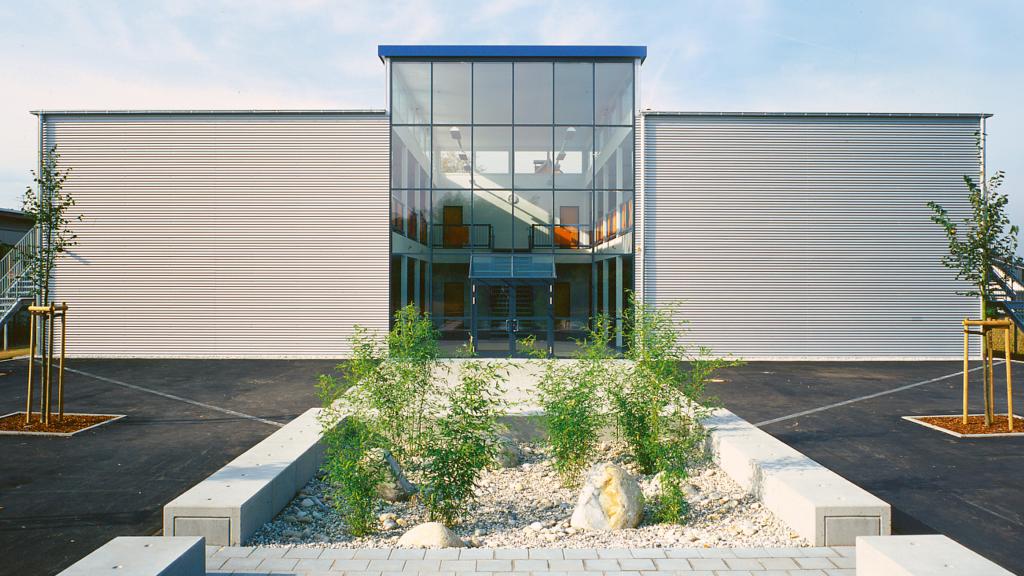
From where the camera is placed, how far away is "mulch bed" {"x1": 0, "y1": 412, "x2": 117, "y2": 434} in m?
8.43

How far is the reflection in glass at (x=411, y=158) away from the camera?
17406 mm

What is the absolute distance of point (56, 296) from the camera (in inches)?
676

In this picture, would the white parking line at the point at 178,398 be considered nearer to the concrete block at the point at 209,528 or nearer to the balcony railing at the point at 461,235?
the concrete block at the point at 209,528

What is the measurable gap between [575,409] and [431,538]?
1.97m

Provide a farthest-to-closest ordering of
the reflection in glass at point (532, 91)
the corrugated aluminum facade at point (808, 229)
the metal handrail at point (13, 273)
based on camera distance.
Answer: the reflection in glass at point (532, 91) < the corrugated aluminum facade at point (808, 229) < the metal handrail at point (13, 273)

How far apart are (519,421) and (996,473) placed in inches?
213

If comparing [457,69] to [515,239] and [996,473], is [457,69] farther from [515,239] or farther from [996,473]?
[996,473]

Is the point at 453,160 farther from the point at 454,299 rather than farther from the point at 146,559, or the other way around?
the point at 146,559

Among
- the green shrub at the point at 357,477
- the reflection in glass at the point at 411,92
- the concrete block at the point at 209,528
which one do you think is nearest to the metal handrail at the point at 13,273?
the reflection in glass at the point at 411,92

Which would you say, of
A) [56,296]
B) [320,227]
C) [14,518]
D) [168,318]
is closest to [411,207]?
[320,227]

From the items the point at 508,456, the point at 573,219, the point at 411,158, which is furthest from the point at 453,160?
the point at 508,456

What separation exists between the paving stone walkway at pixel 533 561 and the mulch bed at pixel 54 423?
19.1 feet

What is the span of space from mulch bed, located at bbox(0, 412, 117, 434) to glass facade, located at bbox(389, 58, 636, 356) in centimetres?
878

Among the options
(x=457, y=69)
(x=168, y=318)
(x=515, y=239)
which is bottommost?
(x=168, y=318)
